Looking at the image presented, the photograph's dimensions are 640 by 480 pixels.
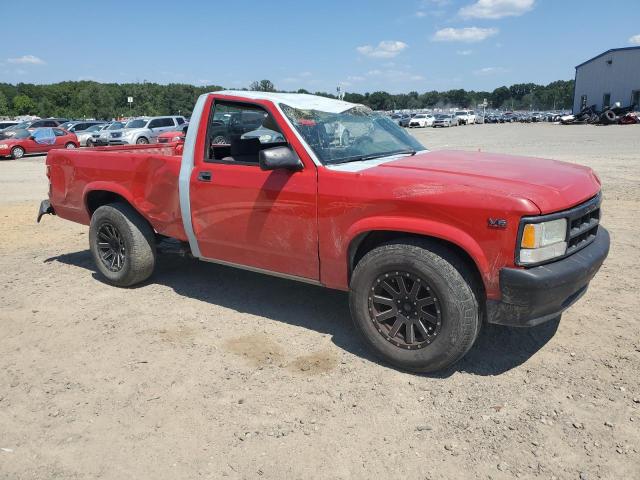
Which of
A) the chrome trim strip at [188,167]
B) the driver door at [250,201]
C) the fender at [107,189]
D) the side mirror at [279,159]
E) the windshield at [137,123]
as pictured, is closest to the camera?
the side mirror at [279,159]

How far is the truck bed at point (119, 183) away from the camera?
15.9 feet

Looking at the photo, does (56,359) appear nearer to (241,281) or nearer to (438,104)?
(241,281)

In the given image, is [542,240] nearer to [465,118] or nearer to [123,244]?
[123,244]

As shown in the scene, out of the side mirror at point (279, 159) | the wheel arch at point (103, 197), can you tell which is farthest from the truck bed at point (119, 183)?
the side mirror at point (279, 159)

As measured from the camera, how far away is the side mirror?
372cm

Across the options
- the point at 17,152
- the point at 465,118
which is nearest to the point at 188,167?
the point at 17,152

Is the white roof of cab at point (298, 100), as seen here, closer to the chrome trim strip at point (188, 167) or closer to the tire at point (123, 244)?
the chrome trim strip at point (188, 167)

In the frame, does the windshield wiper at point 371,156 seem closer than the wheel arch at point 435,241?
No

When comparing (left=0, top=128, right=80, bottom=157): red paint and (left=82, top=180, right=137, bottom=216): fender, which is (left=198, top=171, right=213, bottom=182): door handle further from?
(left=0, top=128, right=80, bottom=157): red paint

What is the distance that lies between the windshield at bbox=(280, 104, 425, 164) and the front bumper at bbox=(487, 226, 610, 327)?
62.2 inches

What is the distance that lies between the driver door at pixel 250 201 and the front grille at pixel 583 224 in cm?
171

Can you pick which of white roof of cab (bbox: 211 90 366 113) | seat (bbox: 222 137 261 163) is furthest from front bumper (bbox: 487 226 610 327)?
seat (bbox: 222 137 261 163)

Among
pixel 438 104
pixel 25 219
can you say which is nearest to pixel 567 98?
pixel 438 104

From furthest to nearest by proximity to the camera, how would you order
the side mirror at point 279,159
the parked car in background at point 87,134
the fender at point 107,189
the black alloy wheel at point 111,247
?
the parked car in background at point 87,134 → the black alloy wheel at point 111,247 → the fender at point 107,189 → the side mirror at point 279,159
